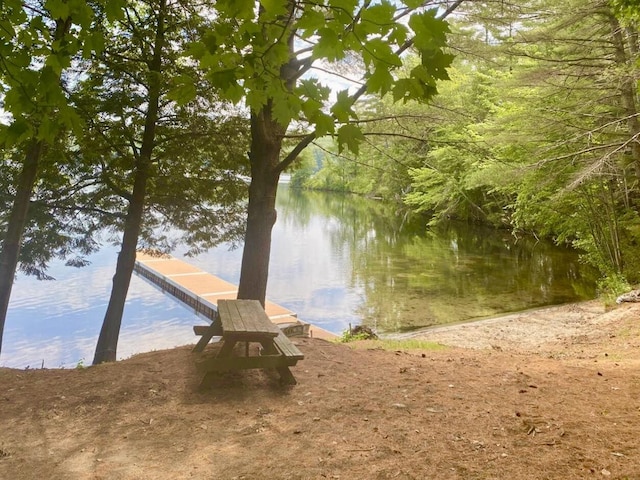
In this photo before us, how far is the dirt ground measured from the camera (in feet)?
8.27

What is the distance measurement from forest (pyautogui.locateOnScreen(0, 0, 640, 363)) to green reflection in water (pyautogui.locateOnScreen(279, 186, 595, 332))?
3.02 m

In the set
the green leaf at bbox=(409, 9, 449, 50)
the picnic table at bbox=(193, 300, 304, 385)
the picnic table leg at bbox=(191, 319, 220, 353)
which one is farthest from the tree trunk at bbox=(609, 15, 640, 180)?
the green leaf at bbox=(409, 9, 449, 50)

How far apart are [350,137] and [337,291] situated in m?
13.2

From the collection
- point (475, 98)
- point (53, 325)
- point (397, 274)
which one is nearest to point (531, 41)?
point (397, 274)

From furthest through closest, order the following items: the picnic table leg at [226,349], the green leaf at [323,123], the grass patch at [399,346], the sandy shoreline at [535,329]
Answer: the sandy shoreline at [535,329], the grass patch at [399,346], the picnic table leg at [226,349], the green leaf at [323,123]

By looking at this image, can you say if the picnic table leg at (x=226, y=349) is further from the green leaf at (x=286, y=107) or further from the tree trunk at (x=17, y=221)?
the tree trunk at (x=17, y=221)

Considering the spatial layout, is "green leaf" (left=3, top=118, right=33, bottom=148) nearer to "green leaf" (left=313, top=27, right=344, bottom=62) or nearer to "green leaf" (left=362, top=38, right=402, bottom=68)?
"green leaf" (left=313, top=27, right=344, bottom=62)

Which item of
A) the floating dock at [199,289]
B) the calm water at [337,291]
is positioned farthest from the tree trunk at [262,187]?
the calm water at [337,291]

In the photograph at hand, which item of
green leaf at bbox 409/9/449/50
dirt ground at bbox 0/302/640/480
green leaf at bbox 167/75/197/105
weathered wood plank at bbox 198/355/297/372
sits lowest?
dirt ground at bbox 0/302/640/480

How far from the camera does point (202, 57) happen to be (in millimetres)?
2066

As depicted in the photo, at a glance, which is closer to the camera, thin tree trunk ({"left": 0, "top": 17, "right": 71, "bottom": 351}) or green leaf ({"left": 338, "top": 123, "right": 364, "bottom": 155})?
green leaf ({"left": 338, "top": 123, "right": 364, "bottom": 155})

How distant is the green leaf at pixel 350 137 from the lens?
5.88 ft

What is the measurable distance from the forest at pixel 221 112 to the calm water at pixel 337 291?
3.39m

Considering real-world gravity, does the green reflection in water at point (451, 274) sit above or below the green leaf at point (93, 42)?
below
